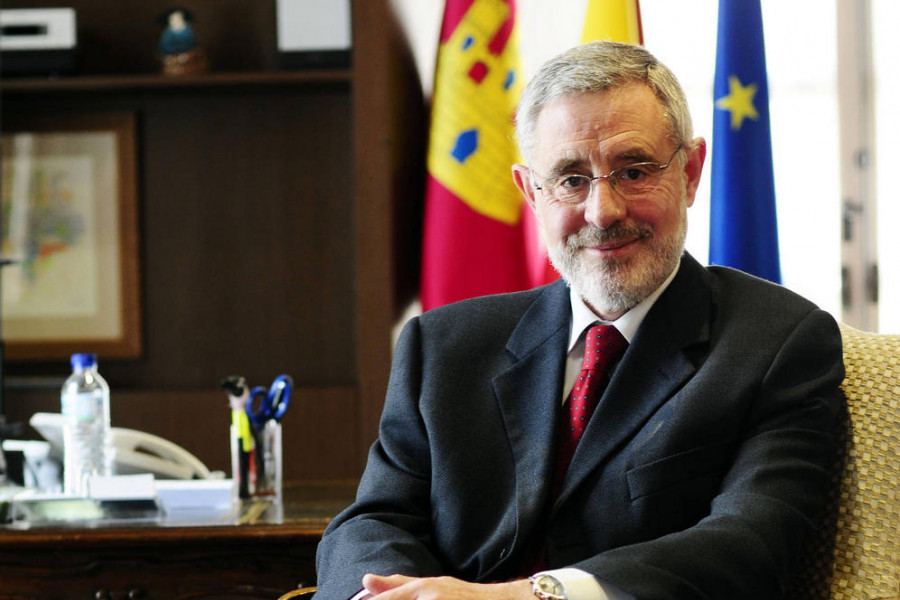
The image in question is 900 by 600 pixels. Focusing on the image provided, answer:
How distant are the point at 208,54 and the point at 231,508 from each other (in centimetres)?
187

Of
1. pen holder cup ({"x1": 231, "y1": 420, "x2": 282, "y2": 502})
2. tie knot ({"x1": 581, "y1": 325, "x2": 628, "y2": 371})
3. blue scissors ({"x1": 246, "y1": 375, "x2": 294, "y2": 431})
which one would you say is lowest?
pen holder cup ({"x1": 231, "y1": 420, "x2": 282, "y2": 502})

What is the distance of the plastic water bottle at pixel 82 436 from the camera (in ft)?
7.96

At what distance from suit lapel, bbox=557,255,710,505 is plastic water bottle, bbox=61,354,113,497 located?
123 centimetres

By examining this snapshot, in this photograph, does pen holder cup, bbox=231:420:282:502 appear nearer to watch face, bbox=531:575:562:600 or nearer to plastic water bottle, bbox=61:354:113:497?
Answer: plastic water bottle, bbox=61:354:113:497

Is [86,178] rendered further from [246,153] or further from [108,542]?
[108,542]

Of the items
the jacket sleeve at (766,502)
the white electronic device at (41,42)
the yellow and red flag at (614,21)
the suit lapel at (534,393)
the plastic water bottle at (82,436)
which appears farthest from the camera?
the white electronic device at (41,42)

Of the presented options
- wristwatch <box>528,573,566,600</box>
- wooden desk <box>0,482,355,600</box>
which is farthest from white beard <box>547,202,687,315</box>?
wooden desk <box>0,482,355,600</box>

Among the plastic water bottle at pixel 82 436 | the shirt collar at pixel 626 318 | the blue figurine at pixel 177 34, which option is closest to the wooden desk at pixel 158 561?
the plastic water bottle at pixel 82 436

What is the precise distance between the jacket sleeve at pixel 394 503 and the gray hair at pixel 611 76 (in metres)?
0.51

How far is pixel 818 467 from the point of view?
5.30ft

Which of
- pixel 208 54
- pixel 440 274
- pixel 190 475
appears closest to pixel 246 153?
pixel 208 54

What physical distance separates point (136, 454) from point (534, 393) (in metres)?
1.15

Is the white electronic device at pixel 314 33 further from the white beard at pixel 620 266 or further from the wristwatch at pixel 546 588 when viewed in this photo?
the wristwatch at pixel 546 588

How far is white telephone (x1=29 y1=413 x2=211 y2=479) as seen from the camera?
250 cm
